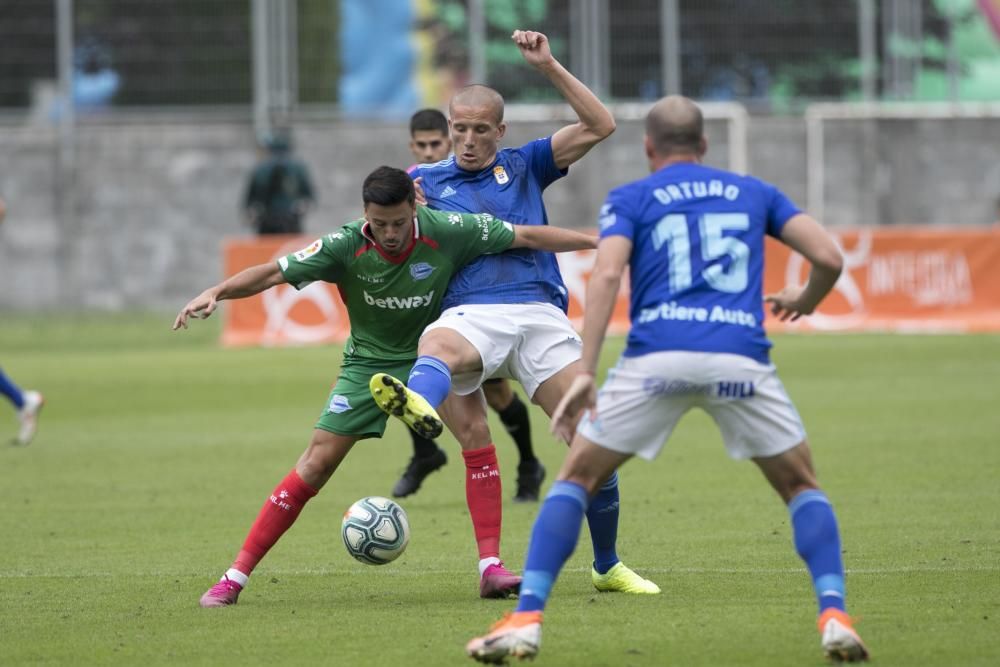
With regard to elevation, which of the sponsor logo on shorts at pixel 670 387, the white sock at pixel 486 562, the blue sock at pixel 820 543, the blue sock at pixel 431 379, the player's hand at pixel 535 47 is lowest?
the white sock at pixel 486 562

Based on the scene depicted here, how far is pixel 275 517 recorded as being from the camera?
769 cm

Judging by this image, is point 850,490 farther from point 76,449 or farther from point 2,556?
point 76,449

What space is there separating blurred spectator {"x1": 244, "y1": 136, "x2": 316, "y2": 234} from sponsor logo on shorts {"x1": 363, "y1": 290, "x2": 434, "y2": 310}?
1919cm

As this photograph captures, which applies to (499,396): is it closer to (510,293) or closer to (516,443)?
(516,443)

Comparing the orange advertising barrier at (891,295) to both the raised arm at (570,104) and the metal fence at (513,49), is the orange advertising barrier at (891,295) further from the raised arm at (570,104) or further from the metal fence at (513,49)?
the raised arm at (570,104)

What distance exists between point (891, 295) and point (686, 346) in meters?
17.6

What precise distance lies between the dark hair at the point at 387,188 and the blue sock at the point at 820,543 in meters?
2.32

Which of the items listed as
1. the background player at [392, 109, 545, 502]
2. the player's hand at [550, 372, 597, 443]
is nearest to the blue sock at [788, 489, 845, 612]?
the player's hand at [550, 372, 597, 443]

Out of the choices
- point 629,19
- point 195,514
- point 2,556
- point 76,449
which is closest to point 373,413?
point 2,556

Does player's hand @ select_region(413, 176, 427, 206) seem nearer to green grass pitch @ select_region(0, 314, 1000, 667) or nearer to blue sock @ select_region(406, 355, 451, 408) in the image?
blue sock @ select_region(406, 355, 451, 408)

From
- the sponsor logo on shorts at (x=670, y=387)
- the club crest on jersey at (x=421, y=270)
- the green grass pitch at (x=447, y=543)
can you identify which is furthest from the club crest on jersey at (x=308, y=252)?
the sponsor logo on shorts at (x=670, y=387)

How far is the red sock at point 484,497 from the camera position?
25.3 feet

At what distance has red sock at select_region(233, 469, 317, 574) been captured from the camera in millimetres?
7661

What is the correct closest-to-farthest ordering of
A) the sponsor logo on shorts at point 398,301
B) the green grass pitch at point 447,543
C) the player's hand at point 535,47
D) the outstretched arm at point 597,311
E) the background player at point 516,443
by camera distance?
1. the outstretched arm at point 597,311
2. the green grass pitch at point 447,543
3. the sponsor logo on shorts at point 398,301
4. the player's hand at point 535,47
5. the background player at point 516,443
